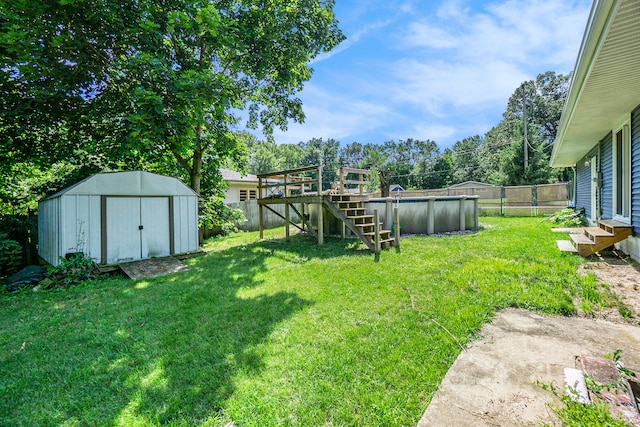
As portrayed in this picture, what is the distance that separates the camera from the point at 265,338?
2.67 meters

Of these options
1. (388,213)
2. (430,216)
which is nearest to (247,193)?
(388,213)

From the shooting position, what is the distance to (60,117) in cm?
621

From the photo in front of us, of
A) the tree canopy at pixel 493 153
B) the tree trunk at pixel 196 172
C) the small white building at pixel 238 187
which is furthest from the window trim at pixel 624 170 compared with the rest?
the small white building at pixel 238 187

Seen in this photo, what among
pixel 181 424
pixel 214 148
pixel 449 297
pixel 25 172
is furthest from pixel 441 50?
pixel 25 172

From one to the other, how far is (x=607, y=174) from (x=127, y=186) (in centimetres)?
1122

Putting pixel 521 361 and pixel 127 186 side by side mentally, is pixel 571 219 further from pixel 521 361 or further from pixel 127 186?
pixel 127 186

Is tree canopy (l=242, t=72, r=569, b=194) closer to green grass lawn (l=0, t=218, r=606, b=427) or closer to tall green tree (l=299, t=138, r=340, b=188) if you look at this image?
tall green tree (l=299, t=138, r=340, b=188)

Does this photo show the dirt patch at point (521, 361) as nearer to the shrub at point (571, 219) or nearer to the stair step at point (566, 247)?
the stair step at point (566, 247)

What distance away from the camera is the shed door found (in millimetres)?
6078

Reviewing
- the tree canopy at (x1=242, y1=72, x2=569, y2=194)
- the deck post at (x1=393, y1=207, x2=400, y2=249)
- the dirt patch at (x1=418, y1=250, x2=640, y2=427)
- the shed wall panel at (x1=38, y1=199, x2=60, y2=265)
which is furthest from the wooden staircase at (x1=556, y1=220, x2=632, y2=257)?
the tree canopy at (x1=242, y1=72, x2=569, y2=194)

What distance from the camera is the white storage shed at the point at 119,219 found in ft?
18.4

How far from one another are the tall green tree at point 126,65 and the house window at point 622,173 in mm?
7526

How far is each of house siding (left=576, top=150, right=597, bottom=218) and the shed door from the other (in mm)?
12403

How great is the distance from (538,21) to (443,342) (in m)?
7.06
